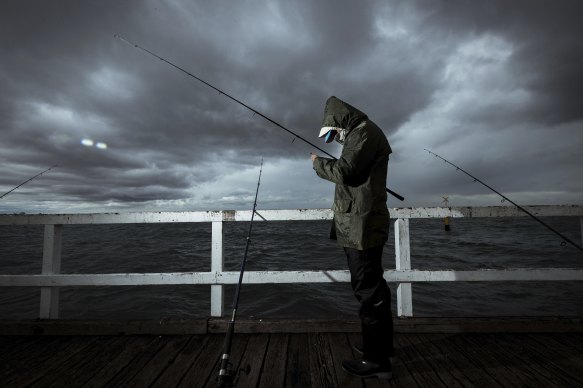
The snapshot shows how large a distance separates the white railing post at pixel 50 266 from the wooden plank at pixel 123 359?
3.80 feet

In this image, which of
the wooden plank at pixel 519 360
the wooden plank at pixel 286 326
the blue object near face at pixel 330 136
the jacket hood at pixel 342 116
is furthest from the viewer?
the wooden plank at pixel 286 326

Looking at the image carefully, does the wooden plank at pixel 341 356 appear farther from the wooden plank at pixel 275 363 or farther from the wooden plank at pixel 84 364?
the wooden plank at pixel 84 364

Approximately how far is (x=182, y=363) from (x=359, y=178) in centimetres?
233

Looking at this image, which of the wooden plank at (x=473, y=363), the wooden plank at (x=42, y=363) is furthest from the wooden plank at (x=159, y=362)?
the wooden plank at (x=473, y=363)

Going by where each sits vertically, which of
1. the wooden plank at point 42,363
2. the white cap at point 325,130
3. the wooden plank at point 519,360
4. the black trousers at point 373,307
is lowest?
the wooden plank at point 42,363

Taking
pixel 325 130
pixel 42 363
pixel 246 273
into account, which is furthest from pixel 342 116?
pixel 42 363

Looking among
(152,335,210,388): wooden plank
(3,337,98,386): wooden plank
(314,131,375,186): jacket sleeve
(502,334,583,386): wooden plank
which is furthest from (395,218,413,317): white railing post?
(3,337,98,386): wooden plank

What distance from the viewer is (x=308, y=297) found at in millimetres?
8195

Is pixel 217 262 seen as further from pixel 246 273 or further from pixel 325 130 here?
pixel 325 130

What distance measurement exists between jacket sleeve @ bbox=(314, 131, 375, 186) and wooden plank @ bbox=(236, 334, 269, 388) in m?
1.63

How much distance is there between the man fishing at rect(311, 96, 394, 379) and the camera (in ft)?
7.67

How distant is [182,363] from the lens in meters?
2.57

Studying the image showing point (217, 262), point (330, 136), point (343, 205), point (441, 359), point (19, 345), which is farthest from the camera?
point (217, 262)

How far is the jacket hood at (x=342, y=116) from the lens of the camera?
2529 millimetres
